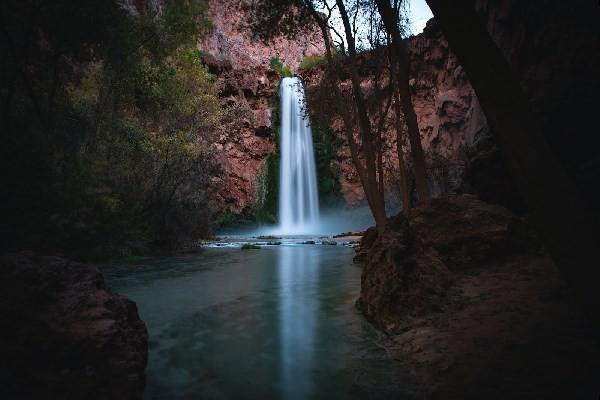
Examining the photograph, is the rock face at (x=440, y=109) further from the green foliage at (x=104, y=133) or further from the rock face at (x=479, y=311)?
the rock face at (x=479, y=311)

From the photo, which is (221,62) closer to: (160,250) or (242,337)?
(160,250)

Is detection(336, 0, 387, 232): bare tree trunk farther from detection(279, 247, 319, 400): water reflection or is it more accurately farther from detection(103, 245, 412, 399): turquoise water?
detection(279, 247, 319, 400): water reflection

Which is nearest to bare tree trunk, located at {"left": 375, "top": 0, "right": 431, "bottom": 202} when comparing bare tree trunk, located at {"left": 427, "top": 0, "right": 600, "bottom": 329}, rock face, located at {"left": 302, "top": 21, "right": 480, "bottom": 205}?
bare tree trunk, located at {"left": 427, "top": 0, "right": 600, "bottom": 329}

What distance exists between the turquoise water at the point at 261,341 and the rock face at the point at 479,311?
1.26 ft

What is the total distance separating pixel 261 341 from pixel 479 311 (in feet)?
8.98

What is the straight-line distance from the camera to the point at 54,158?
26.7 feet

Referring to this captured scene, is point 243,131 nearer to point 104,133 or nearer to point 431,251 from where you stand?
point 104,133

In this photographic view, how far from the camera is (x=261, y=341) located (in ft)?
17.0

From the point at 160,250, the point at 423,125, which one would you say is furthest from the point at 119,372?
the point at 423,125

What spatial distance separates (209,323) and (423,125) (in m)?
34.4

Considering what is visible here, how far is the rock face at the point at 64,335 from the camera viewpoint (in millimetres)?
2555

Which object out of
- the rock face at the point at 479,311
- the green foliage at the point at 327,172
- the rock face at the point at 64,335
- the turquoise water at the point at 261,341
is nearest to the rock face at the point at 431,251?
the rock face at the point at 479,311

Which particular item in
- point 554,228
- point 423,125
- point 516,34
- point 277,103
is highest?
point 277,103

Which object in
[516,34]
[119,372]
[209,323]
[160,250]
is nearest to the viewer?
[119,372]
